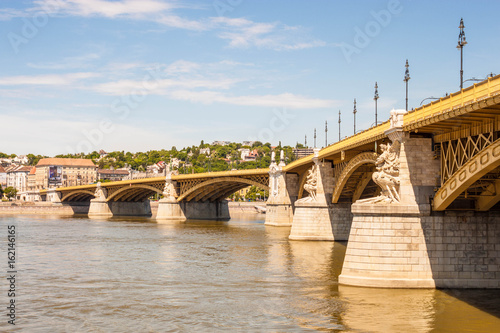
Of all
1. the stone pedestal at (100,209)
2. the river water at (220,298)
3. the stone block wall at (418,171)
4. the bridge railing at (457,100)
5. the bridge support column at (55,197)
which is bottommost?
the river water at (220,298)

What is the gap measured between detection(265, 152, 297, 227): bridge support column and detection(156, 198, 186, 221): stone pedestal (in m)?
28.5

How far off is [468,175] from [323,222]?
34931mm

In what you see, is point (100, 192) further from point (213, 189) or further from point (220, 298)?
point (220, 298)

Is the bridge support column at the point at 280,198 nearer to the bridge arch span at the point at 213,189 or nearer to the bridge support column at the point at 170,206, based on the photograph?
the bridge arch span at the point at 213,189

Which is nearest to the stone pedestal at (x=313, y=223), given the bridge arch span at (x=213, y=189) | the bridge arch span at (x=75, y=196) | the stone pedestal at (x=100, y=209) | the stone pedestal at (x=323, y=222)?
the stone pedestal at (x=323, y=222)

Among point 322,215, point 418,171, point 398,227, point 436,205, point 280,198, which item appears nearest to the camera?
point 436,205

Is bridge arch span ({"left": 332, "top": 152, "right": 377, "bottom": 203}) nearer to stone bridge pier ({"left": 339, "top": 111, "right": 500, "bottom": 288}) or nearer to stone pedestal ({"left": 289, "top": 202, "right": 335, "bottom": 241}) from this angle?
stone pedestal ({"left": 289, "top": 202, "right": 335, "bottom": 241})

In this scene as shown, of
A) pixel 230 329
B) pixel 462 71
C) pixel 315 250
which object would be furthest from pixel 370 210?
Result: pixel 315 250

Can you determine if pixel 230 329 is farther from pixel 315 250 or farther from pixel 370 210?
pixel 315 250

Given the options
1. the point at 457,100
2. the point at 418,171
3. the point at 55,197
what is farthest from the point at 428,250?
the point at 55,197

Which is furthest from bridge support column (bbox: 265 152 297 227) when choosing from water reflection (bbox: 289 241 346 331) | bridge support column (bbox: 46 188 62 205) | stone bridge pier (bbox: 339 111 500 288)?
bridge support column (bbox: 46 188 62 205)

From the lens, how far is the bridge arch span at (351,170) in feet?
159

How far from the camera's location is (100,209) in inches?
5694

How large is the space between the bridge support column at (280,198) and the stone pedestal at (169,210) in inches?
1121
